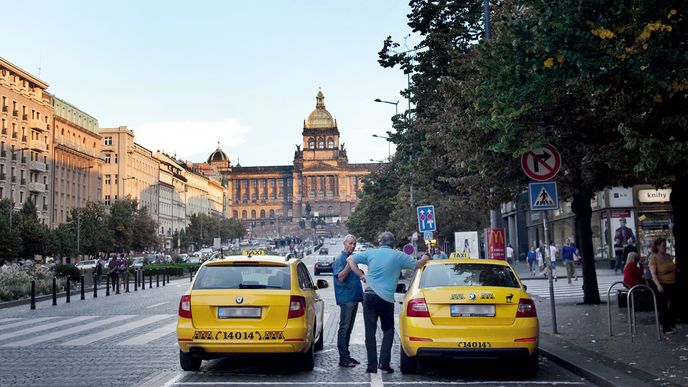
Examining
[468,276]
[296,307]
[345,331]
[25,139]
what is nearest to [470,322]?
[468,276]

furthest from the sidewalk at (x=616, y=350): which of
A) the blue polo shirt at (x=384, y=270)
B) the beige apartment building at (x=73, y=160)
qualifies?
the beige apartment building at (x=73, y=160)

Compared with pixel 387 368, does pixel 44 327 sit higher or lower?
higher

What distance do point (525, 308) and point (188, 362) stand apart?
433 centimetres

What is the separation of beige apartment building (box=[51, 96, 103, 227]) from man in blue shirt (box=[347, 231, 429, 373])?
81.7 m

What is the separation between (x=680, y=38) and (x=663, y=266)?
4649mm

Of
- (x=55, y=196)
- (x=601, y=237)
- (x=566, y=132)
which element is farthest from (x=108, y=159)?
(x=566, y=132)

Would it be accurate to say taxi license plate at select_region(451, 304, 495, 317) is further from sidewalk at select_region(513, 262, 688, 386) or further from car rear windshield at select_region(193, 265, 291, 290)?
car rear windshield at select_region(193, 265, 291, 290)

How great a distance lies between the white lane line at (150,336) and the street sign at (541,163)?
24.3ft

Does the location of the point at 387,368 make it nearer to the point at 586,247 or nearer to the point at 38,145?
the point at 586,247

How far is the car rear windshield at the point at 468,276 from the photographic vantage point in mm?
9812

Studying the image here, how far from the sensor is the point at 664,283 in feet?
43.2

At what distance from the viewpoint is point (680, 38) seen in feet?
32.4

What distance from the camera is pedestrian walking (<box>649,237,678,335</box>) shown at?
12.6m

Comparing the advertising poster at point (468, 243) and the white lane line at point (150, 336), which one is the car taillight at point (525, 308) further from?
the advertising poster at point (468, 243)
